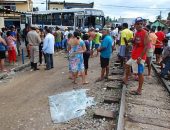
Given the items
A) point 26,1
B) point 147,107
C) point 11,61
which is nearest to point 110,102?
point 147,107

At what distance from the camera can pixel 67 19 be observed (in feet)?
94.3

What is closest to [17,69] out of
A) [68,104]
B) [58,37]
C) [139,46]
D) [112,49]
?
[112,49]

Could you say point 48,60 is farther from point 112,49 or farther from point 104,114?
point 104,114

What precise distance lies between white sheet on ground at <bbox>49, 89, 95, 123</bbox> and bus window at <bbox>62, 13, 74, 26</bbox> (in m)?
18.6

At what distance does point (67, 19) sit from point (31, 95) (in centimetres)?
1964

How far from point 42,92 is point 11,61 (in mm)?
6741

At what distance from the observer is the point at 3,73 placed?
13469mm

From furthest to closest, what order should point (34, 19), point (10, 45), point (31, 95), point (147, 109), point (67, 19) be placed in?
point (34, 19)
point (67, 19)
point (10, 45)
point (31, 95)
point (147, 109)

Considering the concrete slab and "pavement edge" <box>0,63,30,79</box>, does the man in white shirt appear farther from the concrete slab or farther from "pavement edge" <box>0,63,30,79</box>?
the concrete slab

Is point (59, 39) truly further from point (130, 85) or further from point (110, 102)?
point (110, 102)

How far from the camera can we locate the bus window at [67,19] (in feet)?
91.8

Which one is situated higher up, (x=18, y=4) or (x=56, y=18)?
(x=18, y=4)

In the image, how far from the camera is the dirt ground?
7.15 metres

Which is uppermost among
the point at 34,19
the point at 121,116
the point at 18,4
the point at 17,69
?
the point at 18,4
